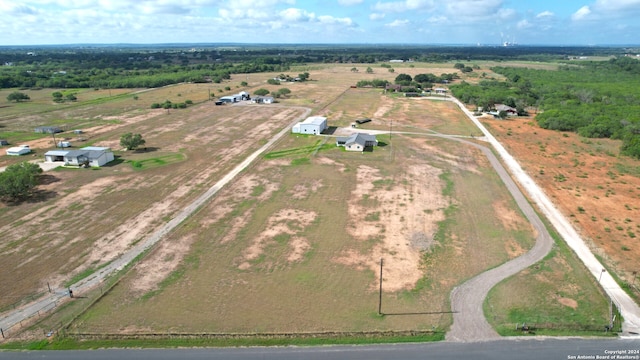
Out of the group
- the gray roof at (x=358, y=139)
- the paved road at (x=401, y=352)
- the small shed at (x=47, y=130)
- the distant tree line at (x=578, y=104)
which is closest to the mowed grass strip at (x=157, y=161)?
the gray roof at (x=358, y=139)

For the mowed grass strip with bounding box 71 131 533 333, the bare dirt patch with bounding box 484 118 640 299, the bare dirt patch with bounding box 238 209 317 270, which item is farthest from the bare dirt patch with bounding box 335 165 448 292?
the bare dirt patch with bounding box 484 118 640 299

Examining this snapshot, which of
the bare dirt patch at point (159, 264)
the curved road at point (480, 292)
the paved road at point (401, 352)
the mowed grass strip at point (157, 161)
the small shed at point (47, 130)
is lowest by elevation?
the paved road at point (401, 352)

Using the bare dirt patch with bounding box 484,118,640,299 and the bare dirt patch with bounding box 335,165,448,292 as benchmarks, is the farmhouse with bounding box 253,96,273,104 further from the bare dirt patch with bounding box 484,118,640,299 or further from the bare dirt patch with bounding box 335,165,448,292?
the bare dirt patch with bounding box 335,165,448,292

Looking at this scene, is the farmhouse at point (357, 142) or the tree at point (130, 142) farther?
the farmhouse at point (357, 142)

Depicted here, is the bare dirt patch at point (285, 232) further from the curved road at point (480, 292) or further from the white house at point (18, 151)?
the white house at point (18, 151)

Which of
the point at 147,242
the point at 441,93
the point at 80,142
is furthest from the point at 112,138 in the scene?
the point at 441,93

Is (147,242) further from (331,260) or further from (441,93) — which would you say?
(441,93)

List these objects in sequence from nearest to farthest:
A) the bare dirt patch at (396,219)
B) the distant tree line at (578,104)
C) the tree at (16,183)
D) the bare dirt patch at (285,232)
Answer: the bare dirt patch at (396,219) → the bare dirt patch at (285,232) → the tree at (16,183) → the distant tree line at (578,104)
